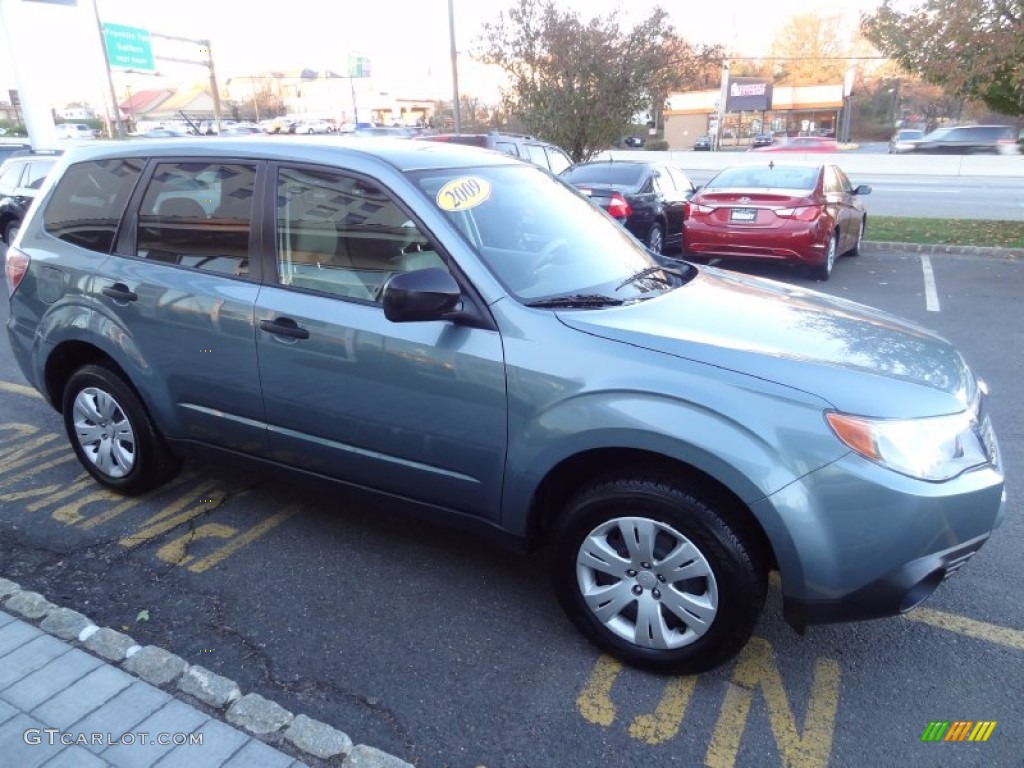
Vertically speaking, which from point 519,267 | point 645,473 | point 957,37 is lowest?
point 645,473

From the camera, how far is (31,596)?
3025 millimetres

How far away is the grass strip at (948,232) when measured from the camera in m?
11.7

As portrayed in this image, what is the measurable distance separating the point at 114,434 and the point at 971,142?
32.9 metres

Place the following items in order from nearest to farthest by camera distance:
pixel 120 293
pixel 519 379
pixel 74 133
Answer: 1. pixel 519 379
2. pixel 120 293
3. pixel 74 133

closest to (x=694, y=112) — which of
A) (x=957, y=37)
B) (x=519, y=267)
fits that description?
(x=957, y=37)

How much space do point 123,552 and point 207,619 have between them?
78 centimetres

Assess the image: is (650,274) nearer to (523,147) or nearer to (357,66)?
(523,147)

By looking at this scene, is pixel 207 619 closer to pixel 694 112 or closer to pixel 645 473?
pixel 645 473

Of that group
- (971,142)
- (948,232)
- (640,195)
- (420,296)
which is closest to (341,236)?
(420,296)

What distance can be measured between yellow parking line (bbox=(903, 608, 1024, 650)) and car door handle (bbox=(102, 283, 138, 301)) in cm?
367

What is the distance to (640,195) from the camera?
10.6m

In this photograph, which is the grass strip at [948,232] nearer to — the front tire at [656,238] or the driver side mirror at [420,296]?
the front tire at [656,238]

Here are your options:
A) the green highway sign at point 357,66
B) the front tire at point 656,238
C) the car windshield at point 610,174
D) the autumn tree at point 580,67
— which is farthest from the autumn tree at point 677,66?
the green highway sign at point 357,66

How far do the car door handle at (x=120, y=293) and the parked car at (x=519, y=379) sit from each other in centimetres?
1
